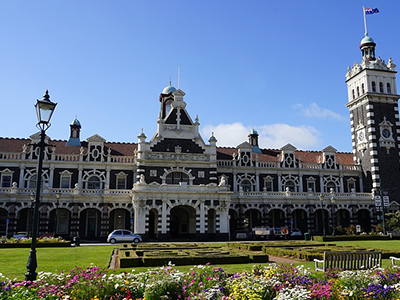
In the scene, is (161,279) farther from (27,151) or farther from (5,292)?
(27,151)

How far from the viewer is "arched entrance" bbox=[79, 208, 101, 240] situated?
5138cm

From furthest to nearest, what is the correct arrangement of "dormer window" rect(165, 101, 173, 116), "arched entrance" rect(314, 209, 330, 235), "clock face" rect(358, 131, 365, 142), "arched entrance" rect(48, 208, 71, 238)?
"dormer window" rect(165, 101, 173, 116) → "clock face" rect(358, 131, 365, 142) → "arched entrance" rect(314, 209, 330, 235) → "arched entrance" rect(48, 208, 71, 238)

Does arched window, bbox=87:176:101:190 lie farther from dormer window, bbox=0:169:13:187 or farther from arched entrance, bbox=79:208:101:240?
dormer window, bbox=0:169:13:187

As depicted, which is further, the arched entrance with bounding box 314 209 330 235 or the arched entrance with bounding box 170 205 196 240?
the arched entrance with bounding box 314 209 330 235

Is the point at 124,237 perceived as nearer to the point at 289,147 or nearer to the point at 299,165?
the point at 299,165

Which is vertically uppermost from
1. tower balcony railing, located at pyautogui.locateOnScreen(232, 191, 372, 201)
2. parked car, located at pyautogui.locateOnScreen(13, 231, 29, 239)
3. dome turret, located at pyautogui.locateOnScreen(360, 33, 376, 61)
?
dome turret, located at pyautogui.locateOnScreen(360, 33, 376, 61)

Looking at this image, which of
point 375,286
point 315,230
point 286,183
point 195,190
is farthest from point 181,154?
point 375,286

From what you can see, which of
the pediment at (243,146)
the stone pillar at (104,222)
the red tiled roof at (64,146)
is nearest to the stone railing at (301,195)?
the pediment at (243,146)

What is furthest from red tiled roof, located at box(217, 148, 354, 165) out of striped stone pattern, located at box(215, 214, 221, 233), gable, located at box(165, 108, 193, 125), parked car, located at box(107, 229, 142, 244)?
parked car, located at box(107, 229, 142, 244)

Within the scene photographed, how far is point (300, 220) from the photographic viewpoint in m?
58.8

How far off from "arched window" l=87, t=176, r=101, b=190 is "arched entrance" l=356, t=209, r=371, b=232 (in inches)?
1614

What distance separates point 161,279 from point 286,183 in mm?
51824

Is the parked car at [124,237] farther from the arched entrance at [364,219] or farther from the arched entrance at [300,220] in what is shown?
the arched entrance at [364,219]

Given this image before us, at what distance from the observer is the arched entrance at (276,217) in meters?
58.3
